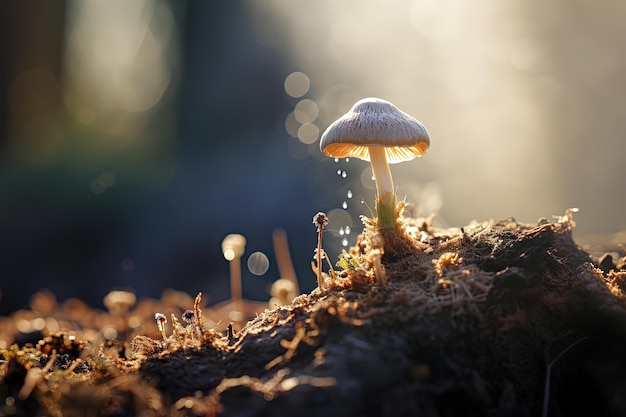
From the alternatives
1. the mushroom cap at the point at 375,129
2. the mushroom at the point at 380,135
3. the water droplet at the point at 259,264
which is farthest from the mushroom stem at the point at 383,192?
the water droplet at the point at 259,264

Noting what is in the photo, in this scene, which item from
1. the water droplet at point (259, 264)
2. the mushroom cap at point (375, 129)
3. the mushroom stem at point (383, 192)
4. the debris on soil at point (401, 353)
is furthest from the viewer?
the water droplet at point (259, 264)

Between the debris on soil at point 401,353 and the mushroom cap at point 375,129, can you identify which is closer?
the debris on soil at point 401,353

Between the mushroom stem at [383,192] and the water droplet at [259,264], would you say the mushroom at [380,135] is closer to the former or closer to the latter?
the mushroom stem at [383,192]

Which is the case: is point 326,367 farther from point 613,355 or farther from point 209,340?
point 613,355

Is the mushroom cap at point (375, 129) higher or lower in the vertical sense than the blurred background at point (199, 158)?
lower

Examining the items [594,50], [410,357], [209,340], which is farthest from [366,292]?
[594,50]

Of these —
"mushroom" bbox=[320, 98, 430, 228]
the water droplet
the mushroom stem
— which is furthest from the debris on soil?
the water droplet
